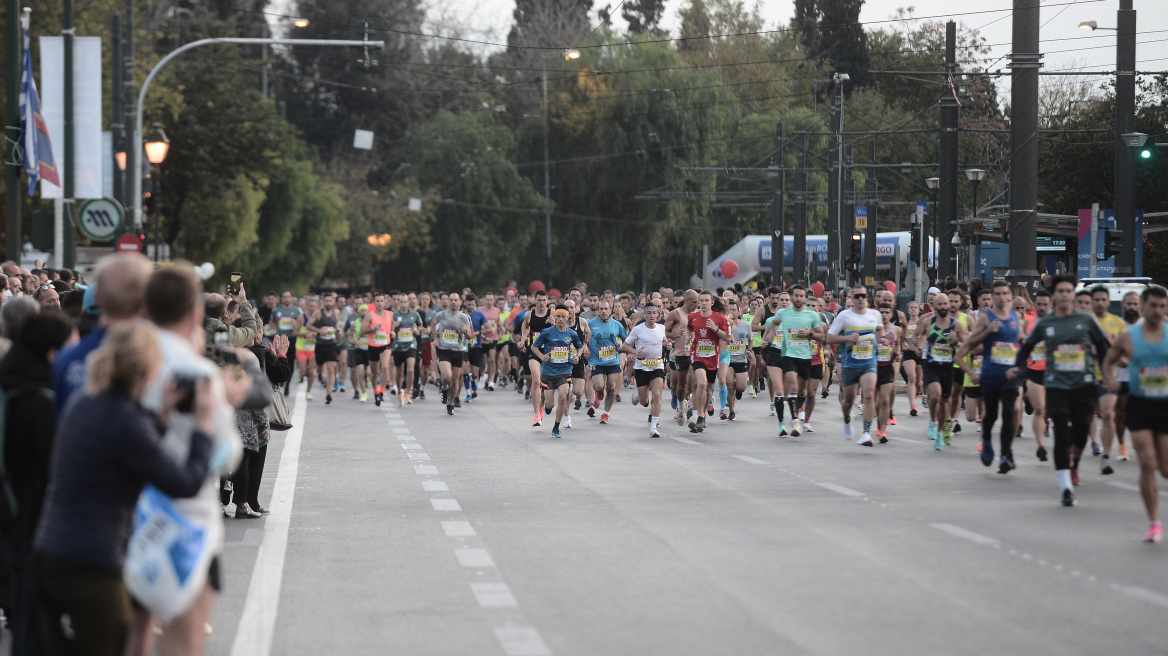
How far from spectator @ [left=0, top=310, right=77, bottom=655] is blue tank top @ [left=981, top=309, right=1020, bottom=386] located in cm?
1043

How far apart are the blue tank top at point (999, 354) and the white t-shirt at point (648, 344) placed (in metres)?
6.68

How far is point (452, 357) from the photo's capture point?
25234mm

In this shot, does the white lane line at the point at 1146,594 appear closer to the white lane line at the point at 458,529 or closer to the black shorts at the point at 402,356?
the white lane line at the point at 458,529

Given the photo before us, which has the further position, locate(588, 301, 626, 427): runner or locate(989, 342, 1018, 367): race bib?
locate(588, 301, 626, 427): runner

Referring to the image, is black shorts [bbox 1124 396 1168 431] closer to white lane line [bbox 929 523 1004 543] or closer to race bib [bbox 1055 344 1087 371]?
Result: white lane line [bbox 929 523 1004 543]

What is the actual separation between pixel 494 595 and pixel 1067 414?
5723 millimetres

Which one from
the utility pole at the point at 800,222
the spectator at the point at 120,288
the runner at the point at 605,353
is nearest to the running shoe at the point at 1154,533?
the spectator at the point at 120,288

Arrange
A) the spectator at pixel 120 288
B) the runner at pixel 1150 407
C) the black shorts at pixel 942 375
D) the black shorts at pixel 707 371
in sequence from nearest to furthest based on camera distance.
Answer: the spectator at pixel 120 288 → the runner at pixel 1150 407 → the black shorts at pixel 942 375 → the black shorts at pixel 707 371

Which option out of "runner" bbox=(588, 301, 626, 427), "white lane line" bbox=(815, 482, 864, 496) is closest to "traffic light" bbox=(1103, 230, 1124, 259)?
"runner" bbox=(588, 301, 626, 427)

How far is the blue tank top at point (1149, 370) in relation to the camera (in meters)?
10.3

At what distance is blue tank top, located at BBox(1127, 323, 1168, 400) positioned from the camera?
10.3 metres

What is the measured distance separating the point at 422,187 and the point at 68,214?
162 feet

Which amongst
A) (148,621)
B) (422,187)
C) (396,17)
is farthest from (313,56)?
(148,621)

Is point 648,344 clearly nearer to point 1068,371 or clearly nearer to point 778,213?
point 1068,371
